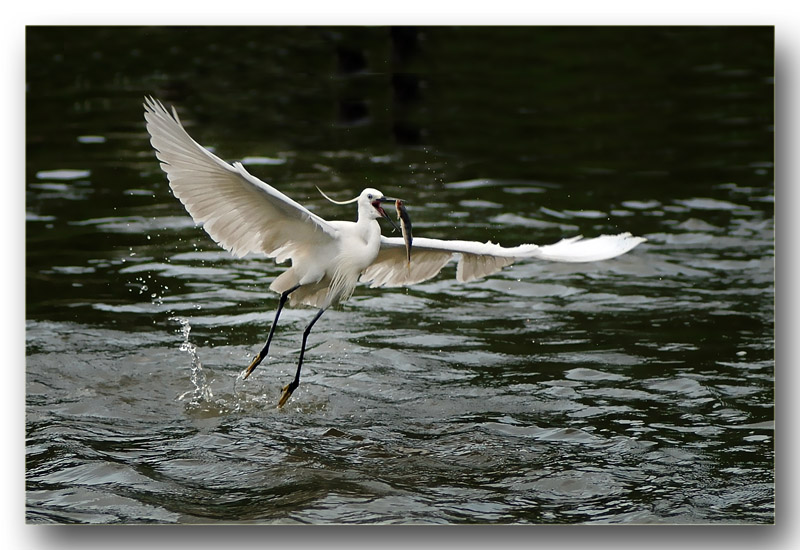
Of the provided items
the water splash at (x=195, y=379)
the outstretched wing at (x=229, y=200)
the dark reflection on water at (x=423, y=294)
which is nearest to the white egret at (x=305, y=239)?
the outstretched wing at (x=229, y=200)

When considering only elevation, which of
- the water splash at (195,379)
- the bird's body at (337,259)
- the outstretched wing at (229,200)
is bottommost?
the water splash at (195,379)

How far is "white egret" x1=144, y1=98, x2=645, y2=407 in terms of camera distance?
3.61 m

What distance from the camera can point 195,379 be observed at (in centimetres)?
455

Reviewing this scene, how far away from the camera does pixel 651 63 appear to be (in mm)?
4449

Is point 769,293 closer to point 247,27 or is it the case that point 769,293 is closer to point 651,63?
point 651,63

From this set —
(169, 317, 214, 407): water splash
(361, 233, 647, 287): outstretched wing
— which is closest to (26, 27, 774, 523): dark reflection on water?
(169, 317, 214, 407): water splash

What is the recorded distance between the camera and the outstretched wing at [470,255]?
3.85 meters

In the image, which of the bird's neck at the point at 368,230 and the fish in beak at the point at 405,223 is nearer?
the fish in beak at the point at 405,223

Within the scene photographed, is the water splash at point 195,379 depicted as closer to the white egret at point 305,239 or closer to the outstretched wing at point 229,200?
the white egret at point 305,239

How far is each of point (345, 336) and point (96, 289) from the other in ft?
3.71

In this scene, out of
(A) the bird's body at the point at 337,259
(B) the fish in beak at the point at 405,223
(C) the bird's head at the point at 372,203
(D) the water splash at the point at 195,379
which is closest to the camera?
Answer: (B) the fish in beak at the point at 405,223

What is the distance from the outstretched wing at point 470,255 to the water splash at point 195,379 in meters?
0.72

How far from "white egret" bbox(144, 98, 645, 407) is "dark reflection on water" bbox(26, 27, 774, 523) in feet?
1.54

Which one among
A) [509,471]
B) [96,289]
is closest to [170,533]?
[509,471]
